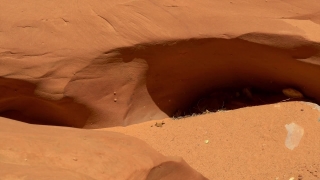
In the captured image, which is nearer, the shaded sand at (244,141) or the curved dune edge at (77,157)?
the curved dune edge at (77,157)

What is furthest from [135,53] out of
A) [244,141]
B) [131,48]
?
[244,141]

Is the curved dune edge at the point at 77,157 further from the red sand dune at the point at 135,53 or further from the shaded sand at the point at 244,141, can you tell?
the red sand dune at the point at 135,53

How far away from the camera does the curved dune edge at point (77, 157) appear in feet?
5.99

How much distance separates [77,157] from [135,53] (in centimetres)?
157

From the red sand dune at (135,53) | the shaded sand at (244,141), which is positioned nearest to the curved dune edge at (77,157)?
the shaded sand at (244,141)

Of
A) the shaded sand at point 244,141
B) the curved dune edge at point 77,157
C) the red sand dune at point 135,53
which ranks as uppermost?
the curved dune edge at point 77,157

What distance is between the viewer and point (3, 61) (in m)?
3.32

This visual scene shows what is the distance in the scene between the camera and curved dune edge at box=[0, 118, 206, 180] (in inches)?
71.9

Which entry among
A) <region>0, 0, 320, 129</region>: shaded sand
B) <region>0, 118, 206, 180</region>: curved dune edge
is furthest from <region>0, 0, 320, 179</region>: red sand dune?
<region>0, 118, 206, 180</region>: curved dune edge

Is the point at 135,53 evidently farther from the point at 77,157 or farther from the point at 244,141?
the point at 77,157

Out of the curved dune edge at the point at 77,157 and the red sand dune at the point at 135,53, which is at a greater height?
the curved dune edge at the point at 77,157

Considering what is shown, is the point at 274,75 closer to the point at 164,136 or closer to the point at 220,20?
the point at 220,20

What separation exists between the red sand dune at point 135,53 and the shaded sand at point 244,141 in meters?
0.02

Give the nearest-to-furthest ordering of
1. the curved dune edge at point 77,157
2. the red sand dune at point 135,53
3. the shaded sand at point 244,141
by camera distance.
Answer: the curved dune edge at point 77,157
the shaded sand at point 244,141
the red sand dune at point 135,53
